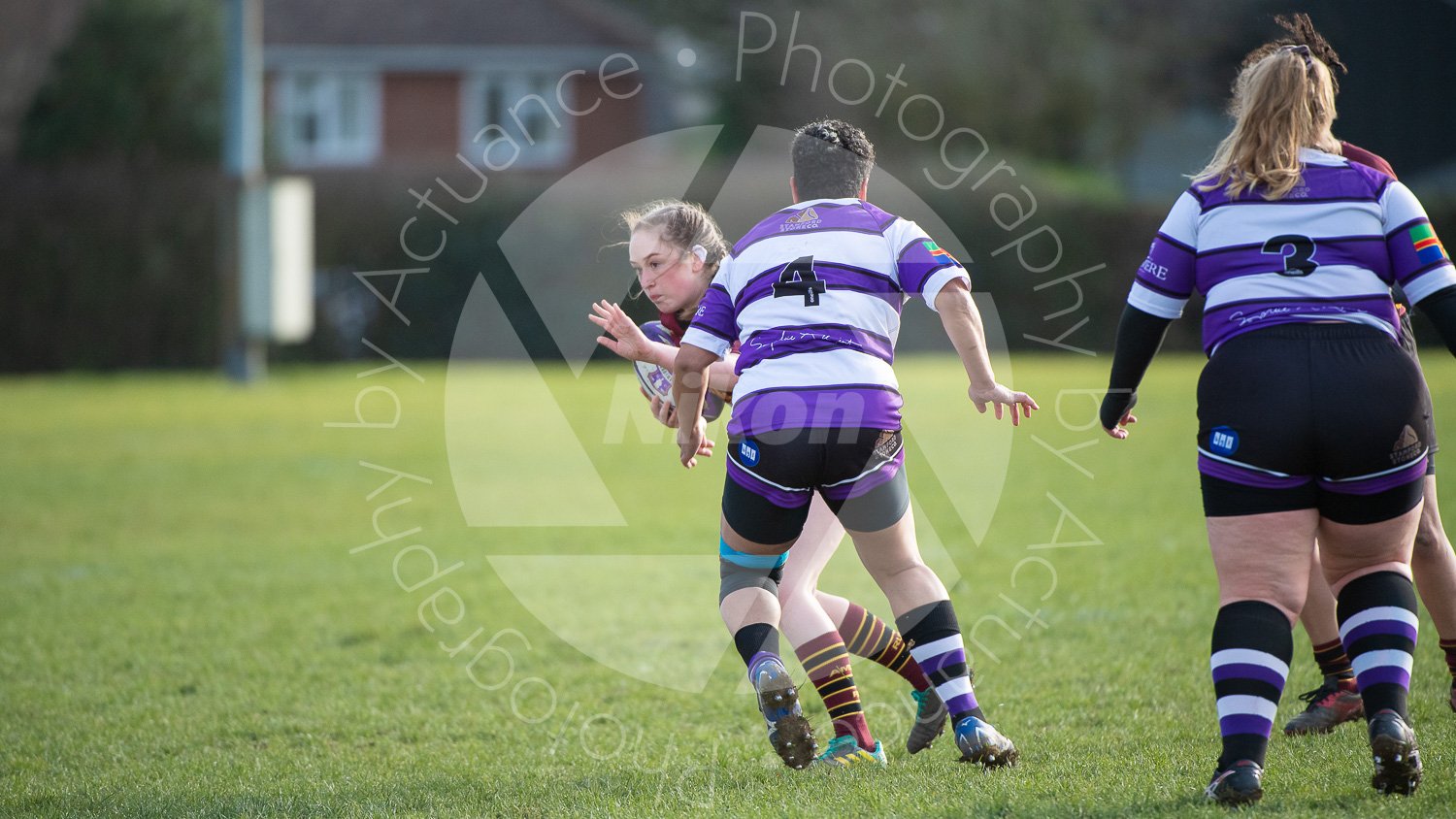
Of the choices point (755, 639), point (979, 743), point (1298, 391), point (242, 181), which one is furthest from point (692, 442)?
point (242, 181)

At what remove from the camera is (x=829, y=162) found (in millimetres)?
4203

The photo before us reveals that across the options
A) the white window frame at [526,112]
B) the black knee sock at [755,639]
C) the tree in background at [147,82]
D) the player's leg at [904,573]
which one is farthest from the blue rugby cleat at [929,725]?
the white window frame at [526,112]

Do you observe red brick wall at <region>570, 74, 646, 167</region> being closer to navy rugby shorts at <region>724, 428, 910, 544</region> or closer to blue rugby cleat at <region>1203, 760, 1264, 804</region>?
navy rugby shorts at <region>724, 428, 910, 544</region>

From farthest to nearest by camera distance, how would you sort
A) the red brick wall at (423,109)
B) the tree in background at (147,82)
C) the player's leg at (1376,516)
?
the red brick wall at (423,109)
the tree in background at (147,82)
the player's leg at (1376,516)

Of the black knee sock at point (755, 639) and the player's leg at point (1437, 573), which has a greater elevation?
the player's leg at point (1437, 573)

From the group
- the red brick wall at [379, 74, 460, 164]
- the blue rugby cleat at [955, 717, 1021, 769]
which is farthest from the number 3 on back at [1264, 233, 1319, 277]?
the red brick wall at [379, 74, 460, 164]

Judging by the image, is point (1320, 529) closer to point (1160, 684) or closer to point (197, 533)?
point (1160, 684)

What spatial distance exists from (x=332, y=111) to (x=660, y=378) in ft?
116

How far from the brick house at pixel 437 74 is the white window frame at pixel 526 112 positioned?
0.12 ft

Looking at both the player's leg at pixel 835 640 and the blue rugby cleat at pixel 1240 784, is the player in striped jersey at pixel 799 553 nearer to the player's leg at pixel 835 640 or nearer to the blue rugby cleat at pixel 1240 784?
the player's leg at pixel 835 640

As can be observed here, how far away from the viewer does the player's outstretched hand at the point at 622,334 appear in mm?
4281

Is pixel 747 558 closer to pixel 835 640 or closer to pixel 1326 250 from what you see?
pixel 835 640

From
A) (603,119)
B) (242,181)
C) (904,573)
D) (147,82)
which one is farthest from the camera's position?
(603,119)

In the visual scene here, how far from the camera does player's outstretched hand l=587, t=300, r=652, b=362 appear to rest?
4.28m
